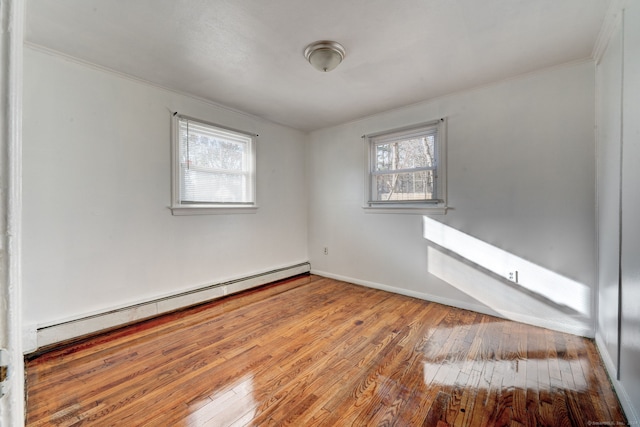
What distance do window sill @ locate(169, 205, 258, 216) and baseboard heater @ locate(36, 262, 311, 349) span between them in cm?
88

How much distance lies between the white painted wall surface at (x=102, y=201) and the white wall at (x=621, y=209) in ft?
11.6

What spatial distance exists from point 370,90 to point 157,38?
6.63 ft

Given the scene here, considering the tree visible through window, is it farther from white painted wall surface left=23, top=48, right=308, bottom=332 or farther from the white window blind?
white painted wall surface left=23, top=48, right=308, bottom=332

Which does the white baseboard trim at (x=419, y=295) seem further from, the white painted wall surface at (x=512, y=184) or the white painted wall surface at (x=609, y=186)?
the white painted wall surface at (x=609, y=186)

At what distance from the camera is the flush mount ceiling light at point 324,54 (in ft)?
7.01

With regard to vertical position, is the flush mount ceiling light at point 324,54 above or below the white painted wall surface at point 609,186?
above

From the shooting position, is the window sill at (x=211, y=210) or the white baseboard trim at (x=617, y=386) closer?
the white baseboard trim at (x=617, y=386)

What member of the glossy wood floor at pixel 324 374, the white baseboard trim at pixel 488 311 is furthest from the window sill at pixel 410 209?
the glossy wood floor at pixel 324 374

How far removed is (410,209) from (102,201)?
3.27 metres

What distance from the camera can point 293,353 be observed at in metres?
2.13

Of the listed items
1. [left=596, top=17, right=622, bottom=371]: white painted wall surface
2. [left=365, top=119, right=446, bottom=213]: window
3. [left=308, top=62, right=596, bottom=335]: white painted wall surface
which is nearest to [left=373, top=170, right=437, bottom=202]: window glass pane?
[left=365, top=119, right=446, bottom=213]: window

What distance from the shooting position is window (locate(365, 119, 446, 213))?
10.5 ft

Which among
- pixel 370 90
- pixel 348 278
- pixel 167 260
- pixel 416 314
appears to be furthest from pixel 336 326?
pixel 370 90

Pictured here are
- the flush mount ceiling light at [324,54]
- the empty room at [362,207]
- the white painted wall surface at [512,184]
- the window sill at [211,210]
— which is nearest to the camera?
the empty room at [362,207]
